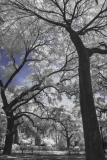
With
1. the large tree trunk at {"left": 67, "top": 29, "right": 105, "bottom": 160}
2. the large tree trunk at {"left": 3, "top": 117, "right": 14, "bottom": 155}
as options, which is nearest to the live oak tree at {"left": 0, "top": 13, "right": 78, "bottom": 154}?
the large tree trunk at {"left": 3, "top": 117, "right": 14, "bottom": 155}

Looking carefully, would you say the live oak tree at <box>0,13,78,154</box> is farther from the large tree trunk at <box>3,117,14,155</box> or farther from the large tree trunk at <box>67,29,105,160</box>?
the large tree trunk at <box>67,29,105,160</box>

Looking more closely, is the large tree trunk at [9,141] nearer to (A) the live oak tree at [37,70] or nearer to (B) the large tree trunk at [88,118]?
(A) the live oak tree at [37,70]

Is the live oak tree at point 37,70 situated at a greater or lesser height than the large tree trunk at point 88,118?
greater

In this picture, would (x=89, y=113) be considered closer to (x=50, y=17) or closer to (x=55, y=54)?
(x=50, y=17)

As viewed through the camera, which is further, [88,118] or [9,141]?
[9,141]

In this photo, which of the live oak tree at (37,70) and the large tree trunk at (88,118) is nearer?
the large tree trunk at (88,118)

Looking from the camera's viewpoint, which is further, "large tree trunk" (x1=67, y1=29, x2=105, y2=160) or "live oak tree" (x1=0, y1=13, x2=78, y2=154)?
"live oak tree" (x1=0, y1=13, x2=78, y2=154)

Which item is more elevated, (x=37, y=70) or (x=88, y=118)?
(x=37, y=70)

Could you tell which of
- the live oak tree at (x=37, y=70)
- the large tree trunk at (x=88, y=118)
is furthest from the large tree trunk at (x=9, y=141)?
the large tree trunk at (x=88, y=118)

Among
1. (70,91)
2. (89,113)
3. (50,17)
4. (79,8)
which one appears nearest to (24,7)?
(50,17)

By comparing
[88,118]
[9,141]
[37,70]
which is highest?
[37,70]

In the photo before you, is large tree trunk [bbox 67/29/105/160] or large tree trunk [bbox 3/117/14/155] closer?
large tree trunk [bbox 67/29/105/160]

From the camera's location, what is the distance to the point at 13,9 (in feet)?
32.7

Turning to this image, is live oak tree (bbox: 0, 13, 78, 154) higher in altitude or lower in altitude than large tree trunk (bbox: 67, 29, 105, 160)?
higher
